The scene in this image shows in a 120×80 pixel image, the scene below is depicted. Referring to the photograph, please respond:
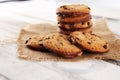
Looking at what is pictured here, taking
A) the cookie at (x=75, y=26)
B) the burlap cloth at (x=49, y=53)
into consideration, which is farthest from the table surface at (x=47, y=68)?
the cookie at (x=75, y=26)

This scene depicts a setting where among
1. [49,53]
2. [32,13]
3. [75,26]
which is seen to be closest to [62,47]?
[49,53]

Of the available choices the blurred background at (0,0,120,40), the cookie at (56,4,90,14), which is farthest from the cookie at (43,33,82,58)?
the blurred background at (0,0,120,40)

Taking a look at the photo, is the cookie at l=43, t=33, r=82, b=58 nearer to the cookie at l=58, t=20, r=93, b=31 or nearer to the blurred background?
the cookie at l=58, t=20, r=93, b=31

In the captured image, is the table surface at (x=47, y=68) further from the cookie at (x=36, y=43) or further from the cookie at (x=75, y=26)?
the cookie at (x=75, y=26)

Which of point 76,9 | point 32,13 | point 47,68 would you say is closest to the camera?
point 47,68

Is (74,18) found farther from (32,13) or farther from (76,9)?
(32,13)

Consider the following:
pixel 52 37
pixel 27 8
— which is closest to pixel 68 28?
pixel 52 37
